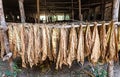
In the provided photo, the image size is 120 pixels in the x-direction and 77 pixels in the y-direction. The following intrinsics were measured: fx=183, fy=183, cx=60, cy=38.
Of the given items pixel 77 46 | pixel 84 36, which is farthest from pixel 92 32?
pixel 77 46

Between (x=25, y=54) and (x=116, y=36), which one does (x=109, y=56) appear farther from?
(x=25, y=54)

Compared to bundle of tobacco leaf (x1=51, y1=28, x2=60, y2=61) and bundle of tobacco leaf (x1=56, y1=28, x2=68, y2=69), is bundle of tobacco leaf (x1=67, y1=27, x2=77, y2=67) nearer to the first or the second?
bundle of tobacco leaf (x1=56, y1=28, x2=68, y2=69)

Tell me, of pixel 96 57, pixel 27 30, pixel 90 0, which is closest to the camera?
pixel 27 30

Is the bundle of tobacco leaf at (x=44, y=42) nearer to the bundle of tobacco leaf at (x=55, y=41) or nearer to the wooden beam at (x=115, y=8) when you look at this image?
the bundle of tobacco leaf at (x=55, y=41)

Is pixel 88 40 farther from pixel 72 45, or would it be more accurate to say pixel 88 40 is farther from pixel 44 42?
pixel 44 42

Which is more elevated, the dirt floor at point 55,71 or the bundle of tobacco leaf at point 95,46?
the bundle of tobacco leaf at point 95,46

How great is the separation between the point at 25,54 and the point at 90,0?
22.4ft

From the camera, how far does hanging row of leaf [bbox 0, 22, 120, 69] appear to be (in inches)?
190

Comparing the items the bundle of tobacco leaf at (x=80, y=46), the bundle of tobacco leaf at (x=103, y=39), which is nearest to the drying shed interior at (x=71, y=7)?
the bundle of tobacco leaf at (x=103, y=39)

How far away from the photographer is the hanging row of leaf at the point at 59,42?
4.82 m

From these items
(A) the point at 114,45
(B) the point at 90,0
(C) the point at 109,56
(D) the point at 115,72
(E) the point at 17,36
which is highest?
(B) the point at 90,0

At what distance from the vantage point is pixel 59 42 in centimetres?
490

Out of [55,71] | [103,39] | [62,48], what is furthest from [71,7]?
[62,48]

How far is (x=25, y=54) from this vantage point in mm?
4961
